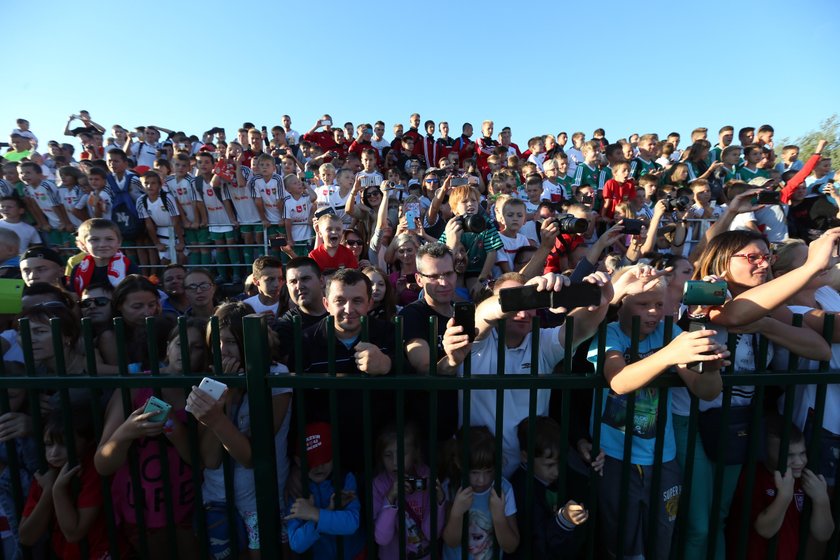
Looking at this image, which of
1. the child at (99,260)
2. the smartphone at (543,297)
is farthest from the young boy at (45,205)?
the smartphone at (543,297)

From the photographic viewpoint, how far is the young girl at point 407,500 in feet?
6.63

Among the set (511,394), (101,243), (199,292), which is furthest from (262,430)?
(101,243)

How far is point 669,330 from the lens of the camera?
1718 millimetres

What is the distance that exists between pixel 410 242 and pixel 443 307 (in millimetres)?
1754

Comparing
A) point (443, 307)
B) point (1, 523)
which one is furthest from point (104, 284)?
point (443, 307)

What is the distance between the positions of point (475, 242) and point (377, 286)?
1.40 meters

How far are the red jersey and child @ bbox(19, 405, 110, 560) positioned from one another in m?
2.66

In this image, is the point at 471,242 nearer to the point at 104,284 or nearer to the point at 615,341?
the point at 615,341

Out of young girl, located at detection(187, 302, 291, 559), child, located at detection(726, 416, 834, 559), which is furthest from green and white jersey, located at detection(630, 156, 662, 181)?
young girl, located at detection(187, 302, 291, 559)

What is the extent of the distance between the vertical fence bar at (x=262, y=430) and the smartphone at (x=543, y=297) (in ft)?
3.13

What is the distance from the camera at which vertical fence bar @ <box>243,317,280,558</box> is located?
5.90ft

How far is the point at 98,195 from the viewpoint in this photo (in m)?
6.99

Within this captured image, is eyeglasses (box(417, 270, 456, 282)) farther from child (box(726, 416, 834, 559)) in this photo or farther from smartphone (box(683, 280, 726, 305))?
child (box(726, 416, 834, 559))

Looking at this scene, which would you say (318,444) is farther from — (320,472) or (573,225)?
(573,225)
